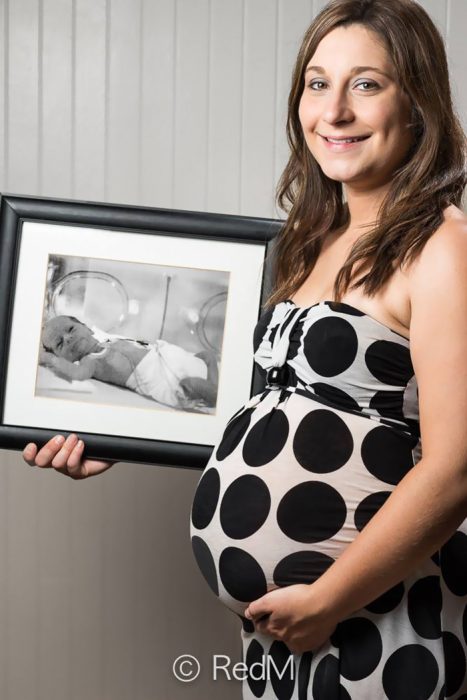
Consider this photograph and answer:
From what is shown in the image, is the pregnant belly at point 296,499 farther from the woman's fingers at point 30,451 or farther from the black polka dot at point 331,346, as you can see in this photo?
the woman's fingers at point 30,451

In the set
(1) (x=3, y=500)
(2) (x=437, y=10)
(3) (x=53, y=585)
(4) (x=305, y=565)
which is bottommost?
(3) (x=53, y=585)

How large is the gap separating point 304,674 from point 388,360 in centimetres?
42

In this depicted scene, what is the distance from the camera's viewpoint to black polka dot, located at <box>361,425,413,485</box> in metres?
1.04

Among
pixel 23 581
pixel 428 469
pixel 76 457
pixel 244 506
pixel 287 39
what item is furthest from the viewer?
pixel 23 581

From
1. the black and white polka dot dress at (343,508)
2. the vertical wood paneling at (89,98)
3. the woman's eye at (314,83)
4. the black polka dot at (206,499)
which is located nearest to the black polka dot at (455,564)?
the black and white polka dot dress at (343,508)

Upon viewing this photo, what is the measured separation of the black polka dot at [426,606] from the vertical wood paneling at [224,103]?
1.27 m

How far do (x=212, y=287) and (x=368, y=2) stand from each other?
1.59 feet

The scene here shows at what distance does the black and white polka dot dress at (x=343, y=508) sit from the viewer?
1.04 m

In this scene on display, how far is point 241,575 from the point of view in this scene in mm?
1069

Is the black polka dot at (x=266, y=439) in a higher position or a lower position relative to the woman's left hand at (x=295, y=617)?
higher

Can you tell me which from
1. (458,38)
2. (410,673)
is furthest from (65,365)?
(458,38)

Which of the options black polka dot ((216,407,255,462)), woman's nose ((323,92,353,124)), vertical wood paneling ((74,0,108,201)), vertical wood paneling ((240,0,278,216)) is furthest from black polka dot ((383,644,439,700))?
vertical wood paneling ((74,0,108,201))

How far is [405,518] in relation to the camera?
97cm

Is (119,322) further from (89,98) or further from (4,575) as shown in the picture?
(4,575)
